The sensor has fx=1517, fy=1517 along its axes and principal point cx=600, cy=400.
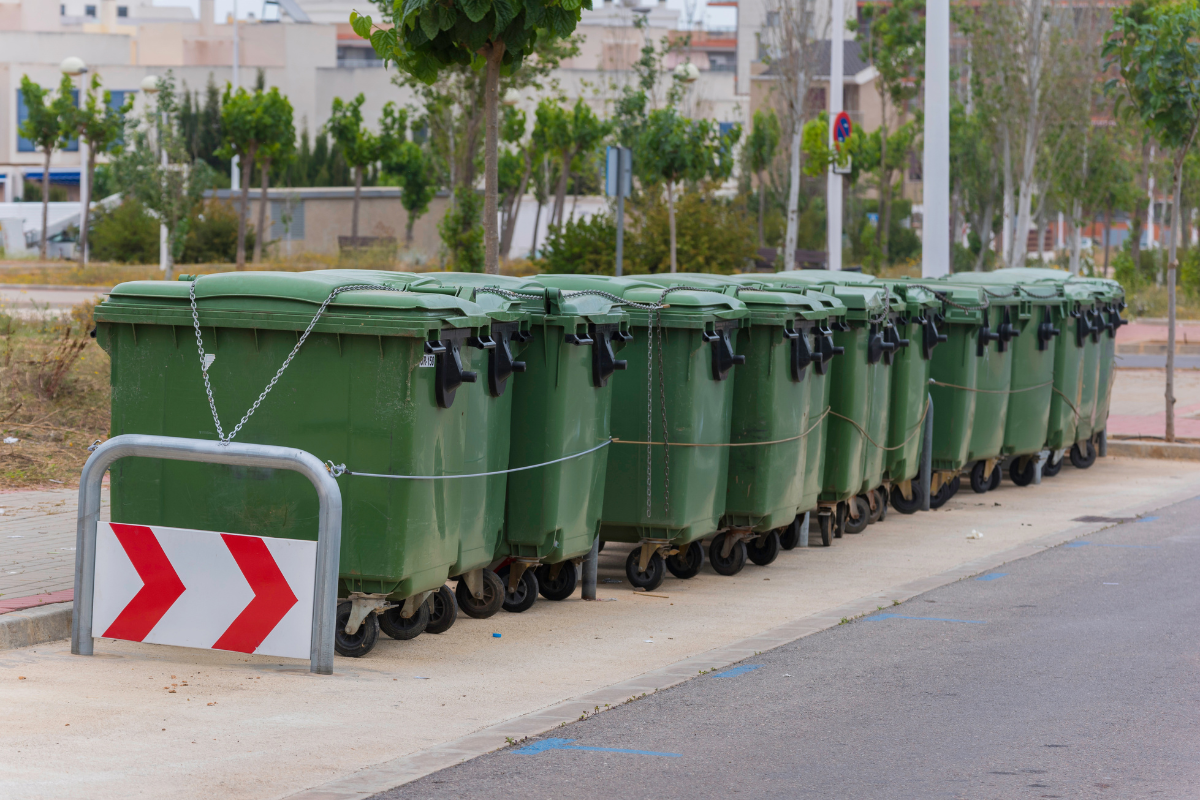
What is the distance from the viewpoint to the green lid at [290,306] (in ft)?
20.6

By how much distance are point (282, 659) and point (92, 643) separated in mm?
790

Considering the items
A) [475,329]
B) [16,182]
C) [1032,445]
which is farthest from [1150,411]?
[16,182]

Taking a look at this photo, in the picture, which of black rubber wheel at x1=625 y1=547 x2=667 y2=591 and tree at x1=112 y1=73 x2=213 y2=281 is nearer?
black rubber wheel at x1=625 y1=547 x2=667 y2=591

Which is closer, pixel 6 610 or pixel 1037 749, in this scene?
pixel 1037 749

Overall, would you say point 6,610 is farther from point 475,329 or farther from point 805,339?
point 805,339

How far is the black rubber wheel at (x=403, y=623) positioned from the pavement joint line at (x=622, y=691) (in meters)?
1.11

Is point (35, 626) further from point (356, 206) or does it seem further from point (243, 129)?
point (356, 206)

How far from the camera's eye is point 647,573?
335 inches

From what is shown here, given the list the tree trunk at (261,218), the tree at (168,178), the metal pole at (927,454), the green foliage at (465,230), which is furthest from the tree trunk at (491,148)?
the tree trunk at (261,218)

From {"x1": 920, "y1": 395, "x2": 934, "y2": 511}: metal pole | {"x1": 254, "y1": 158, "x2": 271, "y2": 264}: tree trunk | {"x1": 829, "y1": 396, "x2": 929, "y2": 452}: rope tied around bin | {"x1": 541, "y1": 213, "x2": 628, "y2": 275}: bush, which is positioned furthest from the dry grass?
{"x1": 254, "y1": 158, "x2": 271, "y2": 264}: tree trunk

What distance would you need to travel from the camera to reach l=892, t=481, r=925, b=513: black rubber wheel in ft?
A: 38.5

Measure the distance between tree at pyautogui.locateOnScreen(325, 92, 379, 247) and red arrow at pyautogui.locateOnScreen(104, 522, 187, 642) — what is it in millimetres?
33194

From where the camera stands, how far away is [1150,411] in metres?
18.2

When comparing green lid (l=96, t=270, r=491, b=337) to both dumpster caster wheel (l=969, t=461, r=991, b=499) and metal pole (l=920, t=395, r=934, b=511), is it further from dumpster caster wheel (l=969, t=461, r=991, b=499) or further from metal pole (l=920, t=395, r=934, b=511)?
dumpster caster wheel (l=969, t=461, r=991, b=499)
